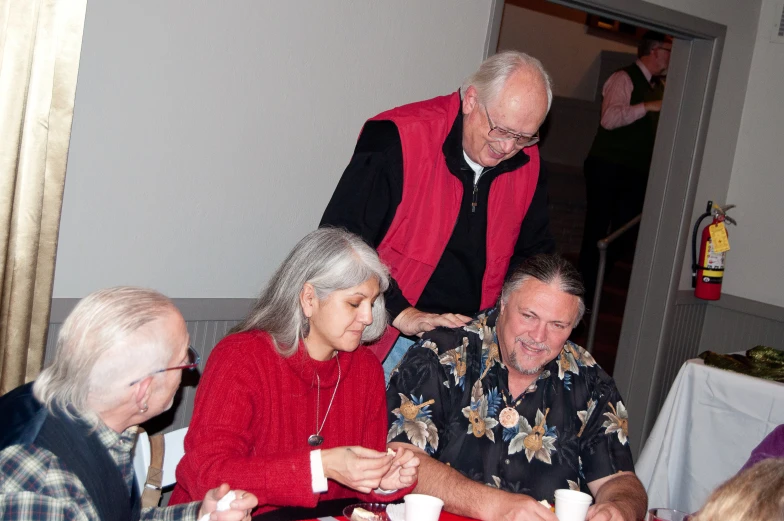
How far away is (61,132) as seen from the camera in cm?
257

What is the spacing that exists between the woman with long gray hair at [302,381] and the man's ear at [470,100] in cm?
70

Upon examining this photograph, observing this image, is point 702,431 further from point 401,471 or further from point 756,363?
point 401,471

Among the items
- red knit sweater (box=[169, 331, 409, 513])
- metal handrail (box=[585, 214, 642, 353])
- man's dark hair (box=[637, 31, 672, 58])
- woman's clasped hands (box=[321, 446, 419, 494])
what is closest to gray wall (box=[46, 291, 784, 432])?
metal handrail (box=[585, 214, 642, 353])

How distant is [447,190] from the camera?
2.75 m

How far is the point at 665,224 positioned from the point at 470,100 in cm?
263

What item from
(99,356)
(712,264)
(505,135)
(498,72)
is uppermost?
(498,72)

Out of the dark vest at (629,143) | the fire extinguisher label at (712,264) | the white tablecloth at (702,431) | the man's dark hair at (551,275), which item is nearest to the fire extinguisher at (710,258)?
the fire extinguisher label at (712,264)

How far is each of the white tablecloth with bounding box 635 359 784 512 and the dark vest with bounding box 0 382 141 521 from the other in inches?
107

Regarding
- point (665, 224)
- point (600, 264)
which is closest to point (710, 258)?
point (665, 224)

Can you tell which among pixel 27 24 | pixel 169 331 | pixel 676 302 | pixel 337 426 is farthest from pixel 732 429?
pixel 27 24

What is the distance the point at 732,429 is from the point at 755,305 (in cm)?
173

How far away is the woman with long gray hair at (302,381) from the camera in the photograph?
6.32 feet

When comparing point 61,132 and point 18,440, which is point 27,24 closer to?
point 61,132

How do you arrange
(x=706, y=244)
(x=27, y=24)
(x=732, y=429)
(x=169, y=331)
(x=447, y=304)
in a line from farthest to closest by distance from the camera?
(x=706, y=244) < (x=732, y=429) < (x=447, y=304) < (x=27, y=24) < (x=169, y=331)
